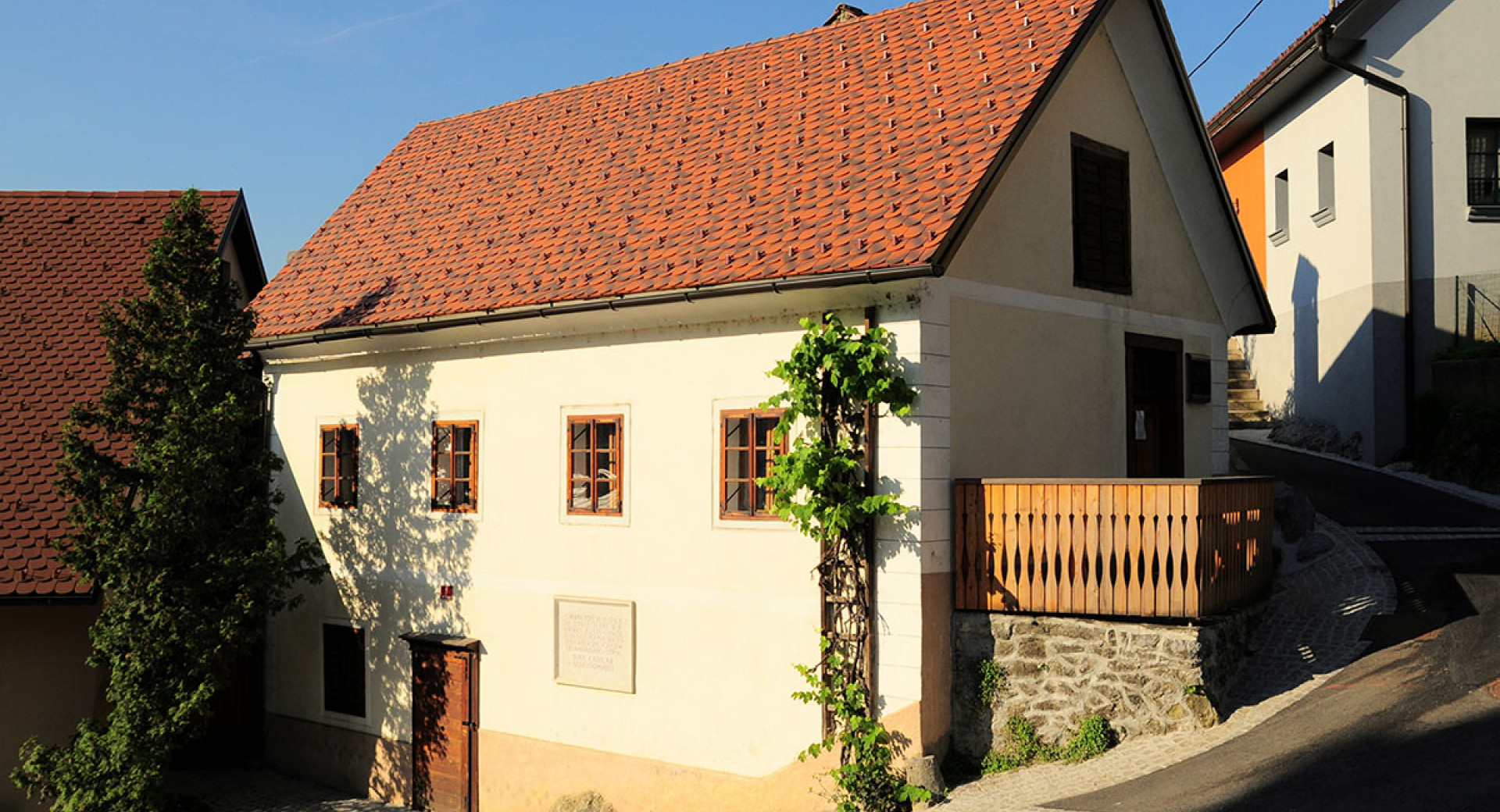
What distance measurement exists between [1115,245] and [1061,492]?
424 centimetres

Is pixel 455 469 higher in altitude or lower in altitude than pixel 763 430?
lower

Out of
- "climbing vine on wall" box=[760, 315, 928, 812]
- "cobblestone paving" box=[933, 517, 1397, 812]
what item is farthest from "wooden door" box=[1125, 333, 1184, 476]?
"climbing vine on wall" box=[760, 315, 928, 812]

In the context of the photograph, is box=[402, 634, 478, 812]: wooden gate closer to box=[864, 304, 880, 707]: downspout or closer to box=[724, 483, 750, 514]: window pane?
box=[724, 483, 750, 514]: window pane

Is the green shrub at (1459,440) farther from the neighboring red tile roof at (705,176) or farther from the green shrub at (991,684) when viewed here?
the green shrub at (991,684)

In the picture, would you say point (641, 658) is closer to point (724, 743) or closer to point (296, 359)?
point (724, 743)

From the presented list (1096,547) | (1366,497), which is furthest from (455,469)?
(1366,497)

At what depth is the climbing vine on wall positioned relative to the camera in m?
11.3

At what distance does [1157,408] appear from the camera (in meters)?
15.6

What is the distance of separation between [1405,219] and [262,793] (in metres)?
19.3

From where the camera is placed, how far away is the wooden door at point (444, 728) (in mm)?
15102

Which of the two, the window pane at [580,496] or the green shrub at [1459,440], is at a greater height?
the green shrub at [1459,440]

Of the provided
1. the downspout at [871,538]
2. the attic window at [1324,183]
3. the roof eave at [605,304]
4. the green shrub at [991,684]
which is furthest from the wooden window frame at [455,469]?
the attic window at [1324,183]

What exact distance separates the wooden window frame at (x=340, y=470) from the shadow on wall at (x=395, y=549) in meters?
0.13

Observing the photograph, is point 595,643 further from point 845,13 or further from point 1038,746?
point 845,13
